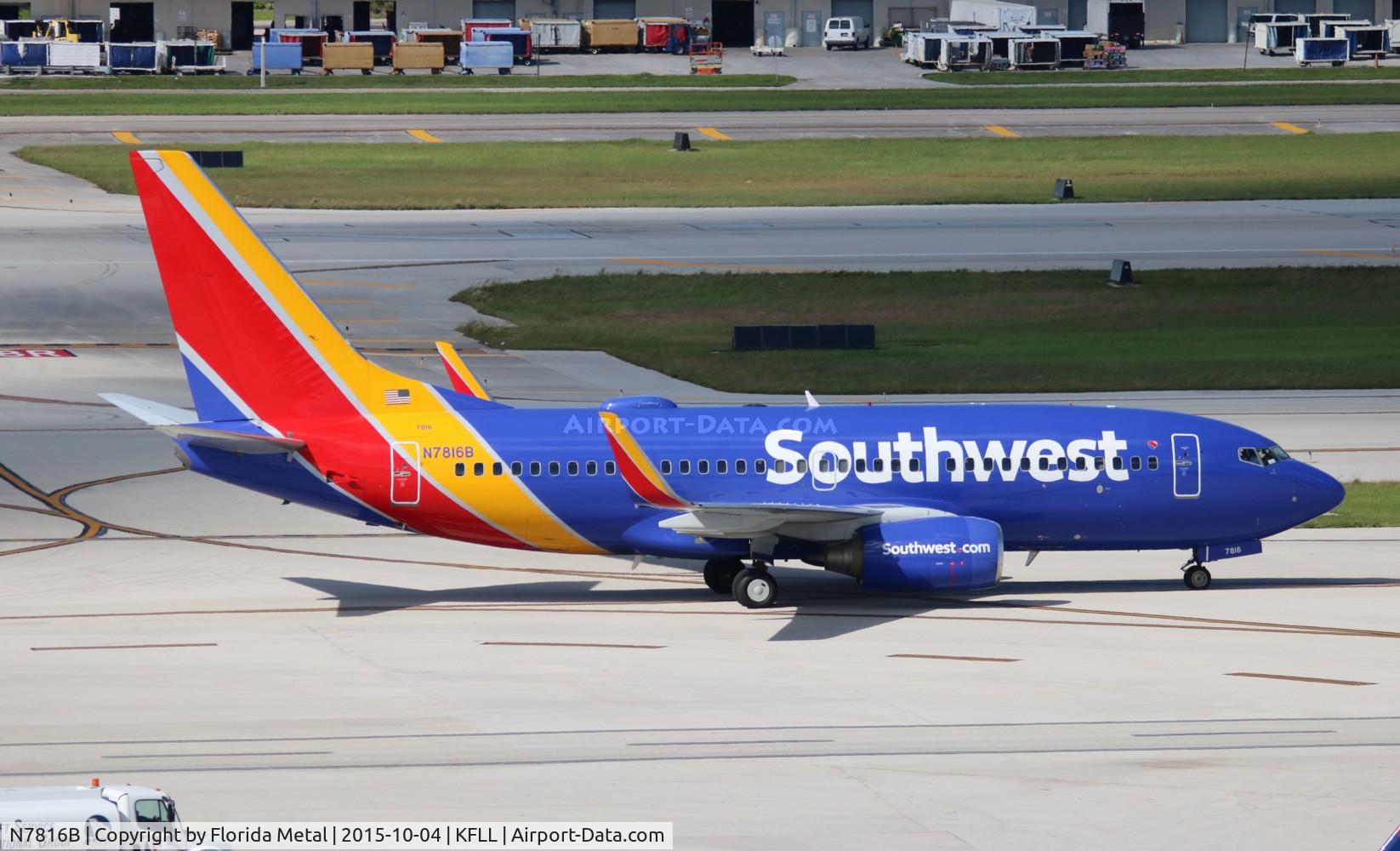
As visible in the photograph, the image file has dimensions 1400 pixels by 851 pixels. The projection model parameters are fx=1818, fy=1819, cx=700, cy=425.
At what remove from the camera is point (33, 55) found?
534 ft

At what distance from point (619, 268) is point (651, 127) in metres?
47.2

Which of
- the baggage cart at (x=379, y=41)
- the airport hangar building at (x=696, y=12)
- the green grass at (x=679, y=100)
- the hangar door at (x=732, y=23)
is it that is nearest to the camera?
the green grass at (x=679, y=100)

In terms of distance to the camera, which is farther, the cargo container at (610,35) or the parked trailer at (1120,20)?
the cargo container at (610,35)

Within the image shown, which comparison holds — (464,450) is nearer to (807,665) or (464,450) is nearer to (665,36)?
(807,665)

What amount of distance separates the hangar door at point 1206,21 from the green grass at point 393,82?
1863 inches

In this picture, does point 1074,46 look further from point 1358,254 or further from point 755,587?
point 755,587

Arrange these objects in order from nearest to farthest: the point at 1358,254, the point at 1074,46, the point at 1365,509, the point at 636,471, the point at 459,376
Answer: the point at 636,471 < the point at 459,376 < the point at 1365,509 < the point at 1358,254 < the point at 1074,46

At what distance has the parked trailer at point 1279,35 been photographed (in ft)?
545

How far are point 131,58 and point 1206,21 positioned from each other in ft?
333

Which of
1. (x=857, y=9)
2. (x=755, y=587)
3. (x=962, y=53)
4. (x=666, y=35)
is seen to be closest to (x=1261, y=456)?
(x=755, y=587)

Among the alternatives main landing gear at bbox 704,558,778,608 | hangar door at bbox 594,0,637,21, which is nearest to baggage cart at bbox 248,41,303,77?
hangar door at bbox 594,0,637,21

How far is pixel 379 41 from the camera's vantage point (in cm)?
16988

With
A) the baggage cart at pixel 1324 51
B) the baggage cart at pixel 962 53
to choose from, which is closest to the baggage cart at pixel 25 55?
the baggage cart at pixel 962 53

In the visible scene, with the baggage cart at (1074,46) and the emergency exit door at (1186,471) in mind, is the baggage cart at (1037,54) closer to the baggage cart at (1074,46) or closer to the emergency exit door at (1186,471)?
the baggage cart at (1074,46)
